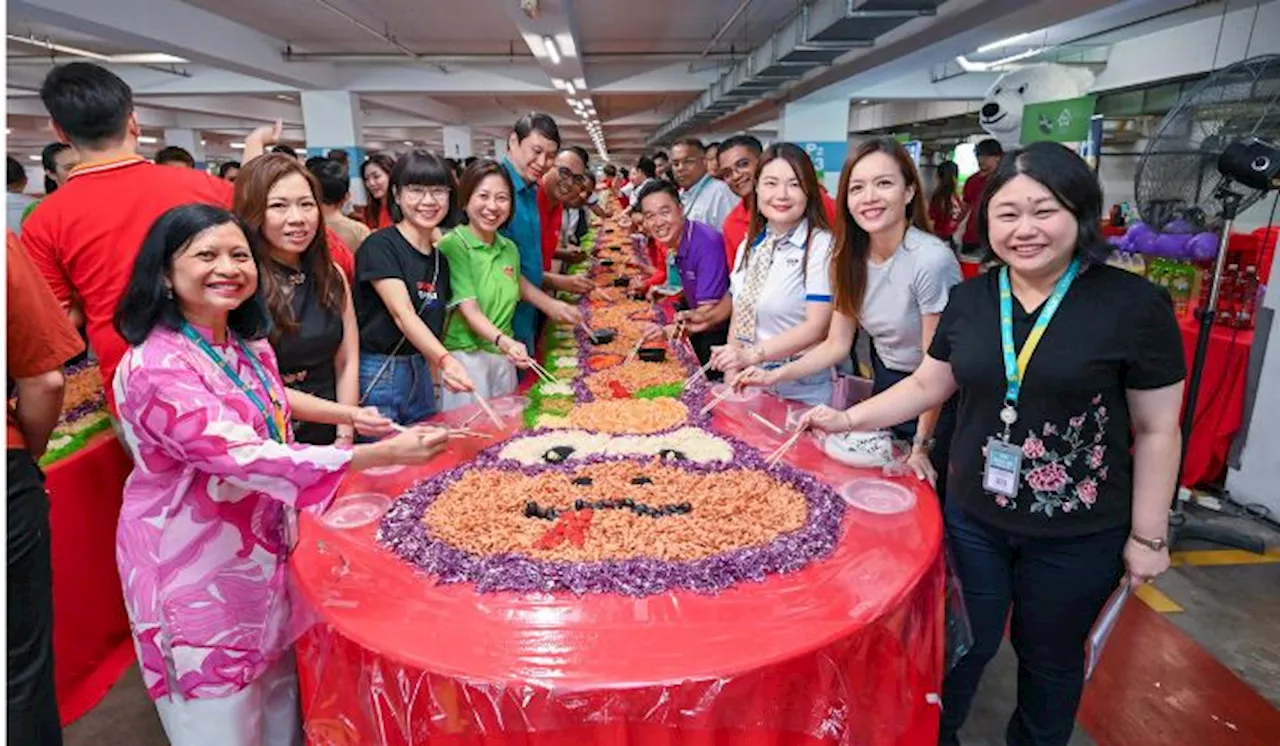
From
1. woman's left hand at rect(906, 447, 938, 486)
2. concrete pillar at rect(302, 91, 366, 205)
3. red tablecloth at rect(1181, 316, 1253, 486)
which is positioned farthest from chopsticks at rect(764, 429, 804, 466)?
concrete pillar at rect(302, 91, 366, 205)

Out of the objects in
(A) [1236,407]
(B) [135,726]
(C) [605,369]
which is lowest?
(B) [135,726]

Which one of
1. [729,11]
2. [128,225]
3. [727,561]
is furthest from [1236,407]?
[729,11]

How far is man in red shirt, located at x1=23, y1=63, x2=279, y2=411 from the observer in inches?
80.7

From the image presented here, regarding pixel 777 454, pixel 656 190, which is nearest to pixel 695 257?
pixel 656 190

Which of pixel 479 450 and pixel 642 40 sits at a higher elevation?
pixel 642 40

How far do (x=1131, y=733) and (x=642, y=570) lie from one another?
64.4 inches

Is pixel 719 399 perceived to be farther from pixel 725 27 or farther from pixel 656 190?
pixel 725 27

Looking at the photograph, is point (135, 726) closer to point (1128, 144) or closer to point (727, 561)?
point (727, 561)

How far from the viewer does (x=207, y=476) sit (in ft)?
4.77

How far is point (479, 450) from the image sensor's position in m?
2.01

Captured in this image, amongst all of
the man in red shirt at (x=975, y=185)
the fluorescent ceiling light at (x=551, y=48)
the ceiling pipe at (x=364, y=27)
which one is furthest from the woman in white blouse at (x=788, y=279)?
the ceiling pipe at (x=364, y=27)

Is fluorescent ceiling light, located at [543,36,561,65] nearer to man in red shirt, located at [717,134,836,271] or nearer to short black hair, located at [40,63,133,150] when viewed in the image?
man in red shirt, located at [717,134,836,271]

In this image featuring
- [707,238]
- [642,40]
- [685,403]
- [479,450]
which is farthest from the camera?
[642,40]

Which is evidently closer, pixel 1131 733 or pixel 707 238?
pixel 1131 733
